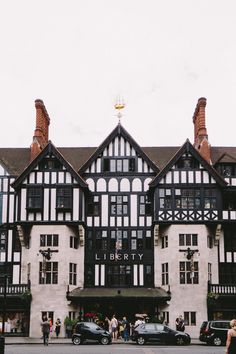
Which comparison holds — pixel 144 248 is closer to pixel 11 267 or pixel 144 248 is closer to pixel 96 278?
pixel 96 278

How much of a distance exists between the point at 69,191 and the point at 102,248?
5.67 metres

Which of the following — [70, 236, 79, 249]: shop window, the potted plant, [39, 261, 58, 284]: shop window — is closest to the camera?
the potted plant

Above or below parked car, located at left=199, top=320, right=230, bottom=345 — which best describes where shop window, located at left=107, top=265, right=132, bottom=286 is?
above

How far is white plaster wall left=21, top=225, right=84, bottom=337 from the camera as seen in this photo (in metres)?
45.8

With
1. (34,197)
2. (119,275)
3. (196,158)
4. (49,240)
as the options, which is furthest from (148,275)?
(34,197)

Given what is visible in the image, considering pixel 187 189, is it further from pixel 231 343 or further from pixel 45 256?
pixel 231 343

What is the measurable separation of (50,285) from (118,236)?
708 cm

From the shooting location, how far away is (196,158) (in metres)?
48.2

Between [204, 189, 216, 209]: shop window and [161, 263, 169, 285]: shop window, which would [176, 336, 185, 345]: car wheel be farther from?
[204, 189, 216, 209]: shop window

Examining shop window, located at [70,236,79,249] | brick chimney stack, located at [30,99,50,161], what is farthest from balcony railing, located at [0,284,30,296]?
brick chimney stack, located at [30,99,50,161]

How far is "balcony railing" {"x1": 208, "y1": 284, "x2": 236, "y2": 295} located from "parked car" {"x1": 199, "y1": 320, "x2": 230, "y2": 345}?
8.77 meters

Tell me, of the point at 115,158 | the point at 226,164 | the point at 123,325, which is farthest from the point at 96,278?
the point at 226,164

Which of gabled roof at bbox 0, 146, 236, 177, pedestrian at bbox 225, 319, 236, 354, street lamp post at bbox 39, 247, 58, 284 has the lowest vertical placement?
pedestrian at bbox 225, 319, 236, 354

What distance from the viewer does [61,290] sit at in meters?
46.3
